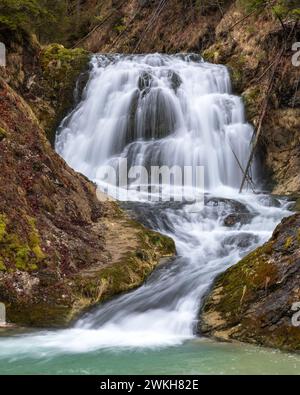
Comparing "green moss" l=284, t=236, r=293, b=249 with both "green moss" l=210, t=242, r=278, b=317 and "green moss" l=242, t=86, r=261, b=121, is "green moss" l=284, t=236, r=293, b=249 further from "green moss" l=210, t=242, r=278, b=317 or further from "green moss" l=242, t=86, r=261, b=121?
"green moss" l=242, t=86, r=261, b=121

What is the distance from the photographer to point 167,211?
35.3ft

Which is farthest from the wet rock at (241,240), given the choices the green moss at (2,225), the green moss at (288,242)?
the green moss at (2,225)

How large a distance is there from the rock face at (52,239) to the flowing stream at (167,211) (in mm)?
351

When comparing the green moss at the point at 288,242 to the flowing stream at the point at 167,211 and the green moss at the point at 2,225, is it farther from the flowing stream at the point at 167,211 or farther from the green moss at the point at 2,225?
the green moss at the point at 2,225

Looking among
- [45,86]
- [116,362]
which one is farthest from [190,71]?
[116,362]

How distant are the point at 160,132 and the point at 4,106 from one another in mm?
6706

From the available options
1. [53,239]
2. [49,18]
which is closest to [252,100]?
[49,18]

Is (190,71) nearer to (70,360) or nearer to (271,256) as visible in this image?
(271,256)

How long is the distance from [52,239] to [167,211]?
12.4 feet

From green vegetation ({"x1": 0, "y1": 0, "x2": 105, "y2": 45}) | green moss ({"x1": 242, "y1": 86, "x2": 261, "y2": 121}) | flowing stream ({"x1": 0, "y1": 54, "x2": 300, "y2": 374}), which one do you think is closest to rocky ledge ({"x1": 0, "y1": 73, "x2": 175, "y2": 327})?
flowing stream ({"x1": 0, "y1": 54, "x2": 300, "y2": 374})

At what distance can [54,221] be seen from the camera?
8.00 meters

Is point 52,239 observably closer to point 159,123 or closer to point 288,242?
point 288,242

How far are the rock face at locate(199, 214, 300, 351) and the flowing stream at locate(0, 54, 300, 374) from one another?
0.91 feet
